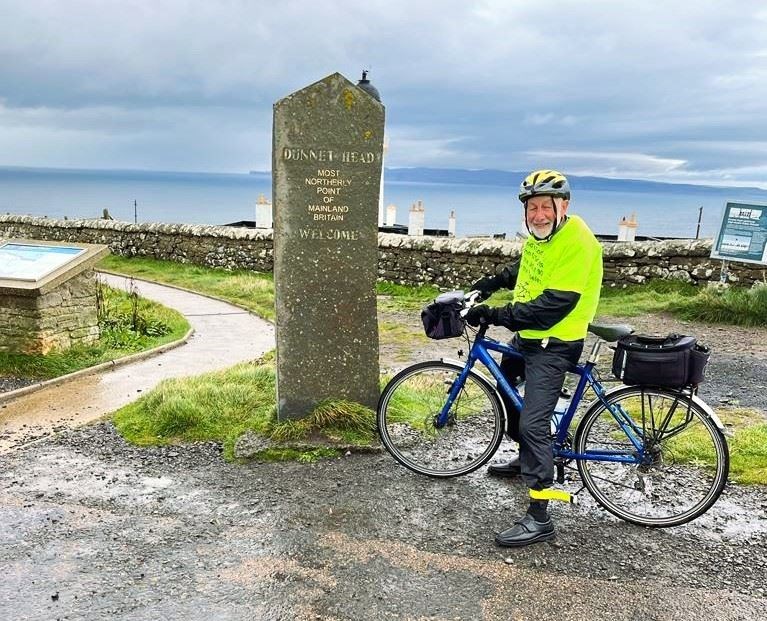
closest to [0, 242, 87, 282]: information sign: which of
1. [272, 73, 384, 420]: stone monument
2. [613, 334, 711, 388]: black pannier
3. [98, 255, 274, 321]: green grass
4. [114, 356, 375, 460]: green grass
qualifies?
[114, 356, 375, 460]: green grass

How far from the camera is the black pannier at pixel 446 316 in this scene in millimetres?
4828

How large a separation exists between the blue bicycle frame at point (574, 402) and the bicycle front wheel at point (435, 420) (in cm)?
7

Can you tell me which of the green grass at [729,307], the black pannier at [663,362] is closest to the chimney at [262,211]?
the green grass at [729,307]

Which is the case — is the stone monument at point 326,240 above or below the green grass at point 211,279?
above

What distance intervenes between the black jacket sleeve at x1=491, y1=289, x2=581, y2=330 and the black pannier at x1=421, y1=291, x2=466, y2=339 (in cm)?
50

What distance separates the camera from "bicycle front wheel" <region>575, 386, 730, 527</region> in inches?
170

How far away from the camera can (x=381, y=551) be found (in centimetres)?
411

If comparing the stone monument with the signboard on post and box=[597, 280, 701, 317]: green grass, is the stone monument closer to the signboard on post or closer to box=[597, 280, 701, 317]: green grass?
box=[597, 280, 701, 317]: green grass

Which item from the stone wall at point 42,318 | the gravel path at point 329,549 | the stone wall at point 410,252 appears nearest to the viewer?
the gravel path at point 329,549

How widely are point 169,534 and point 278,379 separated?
5.91 feet

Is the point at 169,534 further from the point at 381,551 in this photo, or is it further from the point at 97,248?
the point at 97,248

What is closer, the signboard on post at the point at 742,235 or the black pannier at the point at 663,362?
the black pannier at the point at 663,362

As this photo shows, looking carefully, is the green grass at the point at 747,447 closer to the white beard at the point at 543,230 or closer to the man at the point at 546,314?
the man at the point at 546,314

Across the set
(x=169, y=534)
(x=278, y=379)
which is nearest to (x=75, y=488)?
(x=169, y=534)
